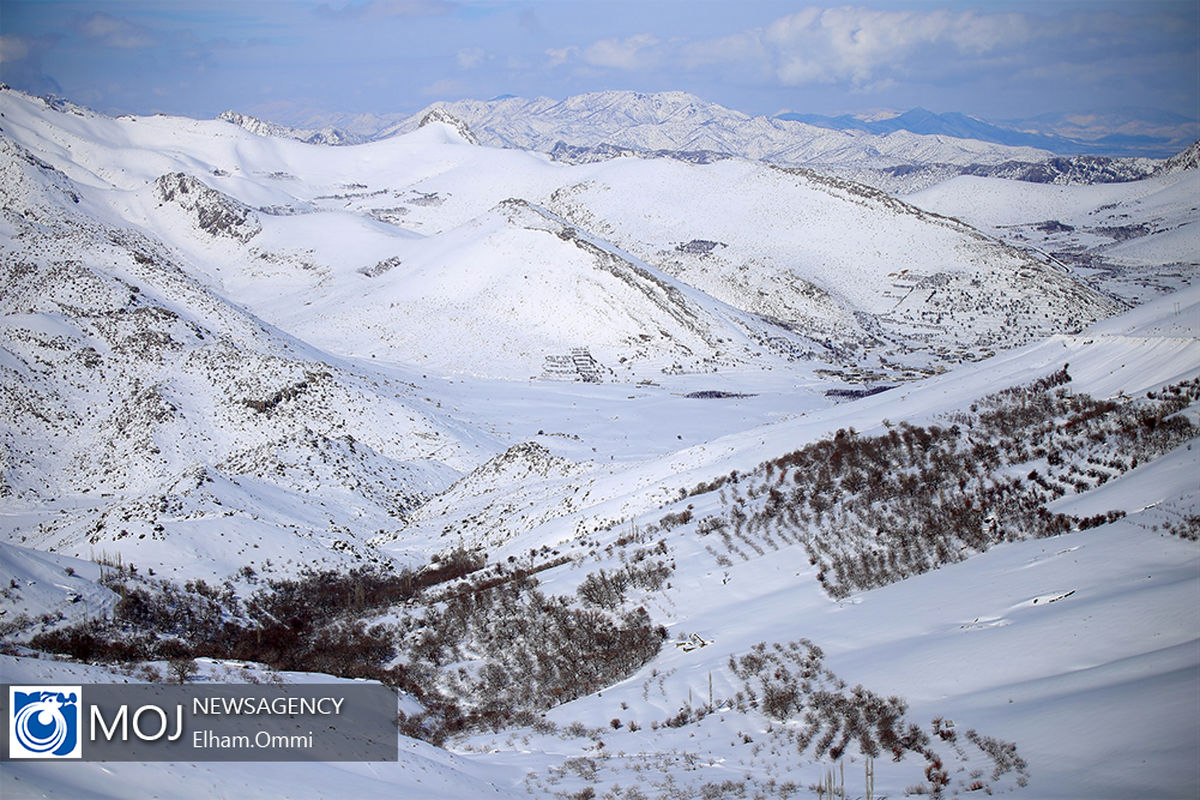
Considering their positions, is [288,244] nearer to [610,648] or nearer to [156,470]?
[156,470]

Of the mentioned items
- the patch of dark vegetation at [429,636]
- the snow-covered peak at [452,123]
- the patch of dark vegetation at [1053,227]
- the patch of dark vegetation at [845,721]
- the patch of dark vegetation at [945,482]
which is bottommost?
the patch of dark vegetation at [845,721]

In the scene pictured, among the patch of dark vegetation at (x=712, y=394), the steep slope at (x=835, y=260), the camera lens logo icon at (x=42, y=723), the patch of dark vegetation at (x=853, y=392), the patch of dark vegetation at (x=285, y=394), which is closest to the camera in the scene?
the camera lens logo icon at (x=42, y=723)

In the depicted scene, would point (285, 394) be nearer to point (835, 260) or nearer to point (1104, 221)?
point (835, 260)

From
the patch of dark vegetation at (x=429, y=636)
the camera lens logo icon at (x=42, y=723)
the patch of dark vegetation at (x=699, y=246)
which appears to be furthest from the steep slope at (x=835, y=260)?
the camera lens logo icon at (x=42, y=723)

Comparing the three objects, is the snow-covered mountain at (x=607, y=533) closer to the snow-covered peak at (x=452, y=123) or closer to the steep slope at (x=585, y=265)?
the steep slope at (x=585, y=265)

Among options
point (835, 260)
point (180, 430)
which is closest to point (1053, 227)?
point (835, 260)

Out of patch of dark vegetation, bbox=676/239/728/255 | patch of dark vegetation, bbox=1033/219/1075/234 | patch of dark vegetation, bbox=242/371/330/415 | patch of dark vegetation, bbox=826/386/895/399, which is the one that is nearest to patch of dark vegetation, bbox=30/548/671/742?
patch of dark vegetation, bbox=242/371/330/415

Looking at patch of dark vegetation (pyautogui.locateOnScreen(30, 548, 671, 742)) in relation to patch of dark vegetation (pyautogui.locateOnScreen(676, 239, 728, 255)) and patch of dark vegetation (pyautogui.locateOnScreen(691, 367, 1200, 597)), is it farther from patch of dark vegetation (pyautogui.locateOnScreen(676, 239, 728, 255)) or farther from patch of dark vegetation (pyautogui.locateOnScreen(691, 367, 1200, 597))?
patch of dark vegetation (pyautogui.locateOnScreen(676, 239, 728, 255))
